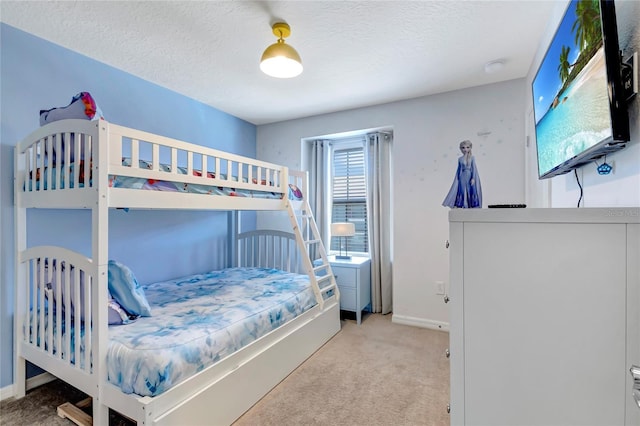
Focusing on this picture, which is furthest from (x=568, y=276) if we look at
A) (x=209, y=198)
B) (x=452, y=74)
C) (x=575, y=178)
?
(x=452, y=74)

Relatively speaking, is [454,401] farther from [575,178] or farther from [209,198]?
[209,198]

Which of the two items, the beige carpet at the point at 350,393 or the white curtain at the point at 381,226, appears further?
the white curtain at the point at 381,226

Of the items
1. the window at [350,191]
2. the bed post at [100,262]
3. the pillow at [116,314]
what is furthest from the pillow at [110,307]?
the window at [350,191]

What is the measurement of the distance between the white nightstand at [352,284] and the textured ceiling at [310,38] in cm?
184

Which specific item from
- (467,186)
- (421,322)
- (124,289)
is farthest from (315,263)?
(467,186)

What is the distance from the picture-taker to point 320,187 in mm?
3740

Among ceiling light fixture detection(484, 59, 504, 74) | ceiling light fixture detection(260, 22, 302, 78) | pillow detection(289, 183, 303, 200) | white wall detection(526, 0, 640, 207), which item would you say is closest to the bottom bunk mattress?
pillow detection(289, 183, 303, 200)

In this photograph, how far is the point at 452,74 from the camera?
2.55m

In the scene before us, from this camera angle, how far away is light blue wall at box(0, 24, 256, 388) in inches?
73.0

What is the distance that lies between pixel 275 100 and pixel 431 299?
271 centimetres

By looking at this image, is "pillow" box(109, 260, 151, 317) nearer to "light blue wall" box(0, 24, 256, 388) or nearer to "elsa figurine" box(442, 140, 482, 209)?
"light blue wall" box(0, 24, 256, 388)

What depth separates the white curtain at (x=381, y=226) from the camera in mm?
3361

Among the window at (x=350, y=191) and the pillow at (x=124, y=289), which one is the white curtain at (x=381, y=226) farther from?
the pillow at (x=124, y=289)

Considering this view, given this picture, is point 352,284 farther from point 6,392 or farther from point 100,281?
point 6,392
